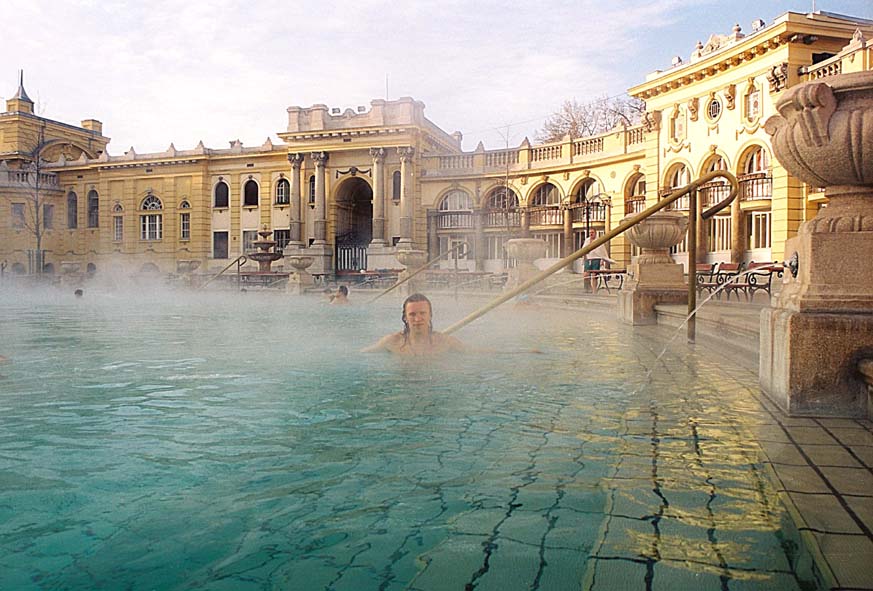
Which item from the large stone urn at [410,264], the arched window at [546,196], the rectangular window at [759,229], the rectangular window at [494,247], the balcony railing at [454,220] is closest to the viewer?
the large stone urn at [410,264]

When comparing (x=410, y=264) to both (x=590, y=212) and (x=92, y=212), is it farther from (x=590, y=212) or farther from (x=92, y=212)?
(x=92, y=212)

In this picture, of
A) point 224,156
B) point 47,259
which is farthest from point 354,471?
point 47,259

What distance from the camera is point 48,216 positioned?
44281 millimetres

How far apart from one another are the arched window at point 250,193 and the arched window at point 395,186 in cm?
918

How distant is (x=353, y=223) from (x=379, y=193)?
4.84 m

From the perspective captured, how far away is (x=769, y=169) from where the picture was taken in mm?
21406

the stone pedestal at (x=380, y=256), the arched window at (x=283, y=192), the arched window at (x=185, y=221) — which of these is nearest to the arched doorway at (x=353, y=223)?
the stone pedestal at (x=380, y=256)

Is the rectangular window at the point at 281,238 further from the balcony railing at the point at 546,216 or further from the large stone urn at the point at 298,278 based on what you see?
the balcony railing at the point at 546,216

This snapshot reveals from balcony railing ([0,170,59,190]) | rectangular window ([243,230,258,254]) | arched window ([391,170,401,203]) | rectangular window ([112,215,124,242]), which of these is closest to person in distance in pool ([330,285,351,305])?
arched window ([391,170,401,203])

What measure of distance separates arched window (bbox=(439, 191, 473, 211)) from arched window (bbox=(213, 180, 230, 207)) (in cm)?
1382

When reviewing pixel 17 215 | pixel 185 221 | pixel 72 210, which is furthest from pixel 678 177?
pixel 17 215

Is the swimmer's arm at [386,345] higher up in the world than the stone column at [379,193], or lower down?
lower down

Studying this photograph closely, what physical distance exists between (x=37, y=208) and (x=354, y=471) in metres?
42.4

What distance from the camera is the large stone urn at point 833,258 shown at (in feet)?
12.4
